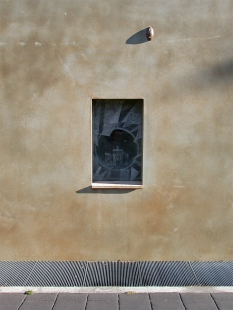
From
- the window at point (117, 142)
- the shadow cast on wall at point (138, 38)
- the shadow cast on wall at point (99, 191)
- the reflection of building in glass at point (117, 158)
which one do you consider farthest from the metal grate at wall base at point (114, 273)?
the shadow cast on wall at point (138, 38)

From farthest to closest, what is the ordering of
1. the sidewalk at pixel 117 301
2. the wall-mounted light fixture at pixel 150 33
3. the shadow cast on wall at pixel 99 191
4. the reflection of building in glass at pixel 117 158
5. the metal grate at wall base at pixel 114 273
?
1. the reflection of building in glass at pixel 117 158
2. the shadow cast on wall at pixel 99 191
3. the wall-mounted light fixture at pixel 150 33
4. the metal grate at wall base at pixel 114 273
5. the sidewalk at pixel 117 301

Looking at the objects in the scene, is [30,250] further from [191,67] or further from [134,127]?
[191,67]

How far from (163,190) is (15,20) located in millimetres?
2944

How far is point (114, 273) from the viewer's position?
502cm

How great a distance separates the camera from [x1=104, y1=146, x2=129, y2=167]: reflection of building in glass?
5398 mm

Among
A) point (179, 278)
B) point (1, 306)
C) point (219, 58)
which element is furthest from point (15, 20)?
point (179, 278)

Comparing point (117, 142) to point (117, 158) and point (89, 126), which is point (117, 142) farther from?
point (89, 126)

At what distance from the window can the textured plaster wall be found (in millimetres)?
209

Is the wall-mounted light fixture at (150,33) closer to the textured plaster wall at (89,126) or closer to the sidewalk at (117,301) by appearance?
the textured plaster wall at (89,126)

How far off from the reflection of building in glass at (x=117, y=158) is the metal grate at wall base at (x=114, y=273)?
1.34 metres

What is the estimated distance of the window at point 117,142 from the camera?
5312 millimetres

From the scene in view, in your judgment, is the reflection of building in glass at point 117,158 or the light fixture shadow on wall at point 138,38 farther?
the reflection of building in glass at point 117,158

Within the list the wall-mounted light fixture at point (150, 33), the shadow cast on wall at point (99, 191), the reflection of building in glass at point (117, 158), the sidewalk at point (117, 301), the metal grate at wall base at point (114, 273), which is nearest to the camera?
the sidewalk at point (117, 301)

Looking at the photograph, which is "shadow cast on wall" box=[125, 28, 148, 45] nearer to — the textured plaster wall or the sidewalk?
the textured plaster wall
